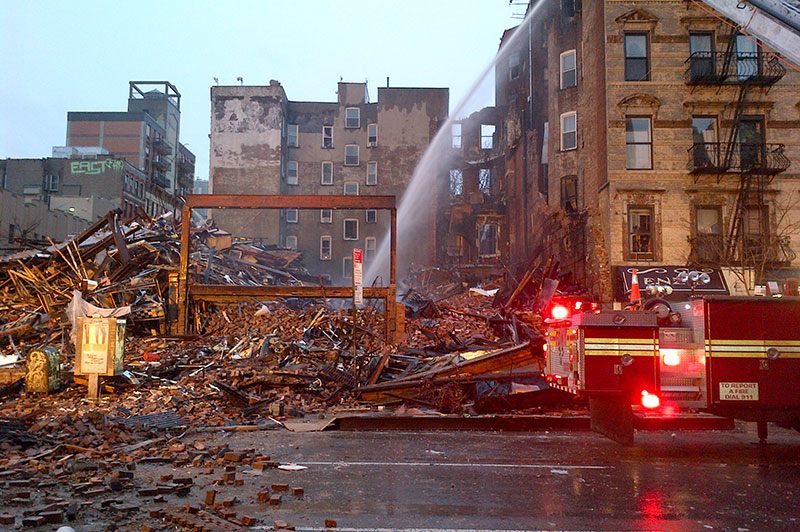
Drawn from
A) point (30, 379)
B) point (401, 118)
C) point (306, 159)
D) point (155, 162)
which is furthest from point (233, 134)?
point (30, 379)

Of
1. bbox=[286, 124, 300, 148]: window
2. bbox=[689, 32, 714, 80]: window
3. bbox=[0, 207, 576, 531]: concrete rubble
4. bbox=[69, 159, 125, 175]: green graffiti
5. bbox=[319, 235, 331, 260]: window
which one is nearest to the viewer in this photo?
bbox=[0, 207, 576, 531]: concrete rubble

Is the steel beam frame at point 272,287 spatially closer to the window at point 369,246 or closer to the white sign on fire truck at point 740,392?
the white sign on fire truck at point 740,392

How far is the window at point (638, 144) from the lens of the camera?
76.2 feet

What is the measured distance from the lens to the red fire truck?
26.9 feet

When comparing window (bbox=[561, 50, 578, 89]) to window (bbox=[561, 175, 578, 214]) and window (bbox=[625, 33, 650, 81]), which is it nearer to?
window (bbox=[561, 175, 578, 214])

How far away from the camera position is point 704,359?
8.32 metres

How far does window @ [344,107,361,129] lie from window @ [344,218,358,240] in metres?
8.45

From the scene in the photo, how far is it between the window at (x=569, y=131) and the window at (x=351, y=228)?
23962 millimetres

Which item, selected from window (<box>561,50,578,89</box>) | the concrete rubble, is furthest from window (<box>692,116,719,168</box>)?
the concrete rubble

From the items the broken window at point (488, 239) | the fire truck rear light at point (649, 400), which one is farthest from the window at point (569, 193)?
the fire truck rear light at point (649, 400)

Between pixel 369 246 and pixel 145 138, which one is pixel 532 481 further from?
pixel 145 138

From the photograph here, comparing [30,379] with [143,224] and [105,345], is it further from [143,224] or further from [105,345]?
[143,224]

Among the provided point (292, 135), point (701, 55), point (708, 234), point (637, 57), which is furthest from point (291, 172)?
point (708, 234)

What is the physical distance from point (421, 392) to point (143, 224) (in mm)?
17209
